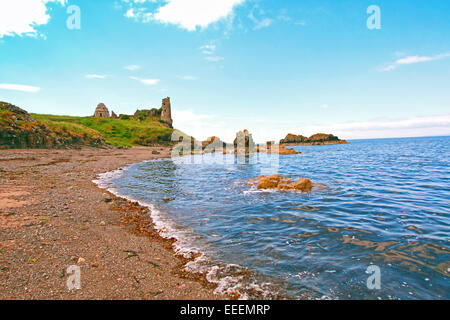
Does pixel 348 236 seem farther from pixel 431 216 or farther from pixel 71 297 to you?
pixel 71 297

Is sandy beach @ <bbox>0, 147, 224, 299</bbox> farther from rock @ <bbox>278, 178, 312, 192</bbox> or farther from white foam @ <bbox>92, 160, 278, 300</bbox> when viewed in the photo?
rock @ <bbox>278, 178, 312, 192</bbox>

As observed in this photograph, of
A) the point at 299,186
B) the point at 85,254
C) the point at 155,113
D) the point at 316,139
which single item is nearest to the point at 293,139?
the point at 316,139

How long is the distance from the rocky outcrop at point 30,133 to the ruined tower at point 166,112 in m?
74.6

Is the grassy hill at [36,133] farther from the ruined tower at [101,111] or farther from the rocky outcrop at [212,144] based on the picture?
the ruined tower at [101,111]

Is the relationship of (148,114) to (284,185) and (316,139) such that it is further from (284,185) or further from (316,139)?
(284,185)

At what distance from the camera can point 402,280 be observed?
6.24 meters

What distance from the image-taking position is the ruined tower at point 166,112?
129 m

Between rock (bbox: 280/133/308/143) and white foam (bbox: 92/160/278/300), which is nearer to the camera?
white foam (bbox: 92/160/278/300)

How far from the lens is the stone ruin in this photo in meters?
121

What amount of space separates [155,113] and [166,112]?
979 cm

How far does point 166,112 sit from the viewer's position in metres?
130

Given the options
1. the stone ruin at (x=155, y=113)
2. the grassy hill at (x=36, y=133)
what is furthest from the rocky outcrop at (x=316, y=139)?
the grassy hill at (x=36, y=133)

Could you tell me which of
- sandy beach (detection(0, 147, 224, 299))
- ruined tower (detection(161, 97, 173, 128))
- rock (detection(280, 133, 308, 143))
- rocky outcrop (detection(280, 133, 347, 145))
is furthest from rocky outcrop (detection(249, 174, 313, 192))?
rock (detection(280, 133, 308, 143))
